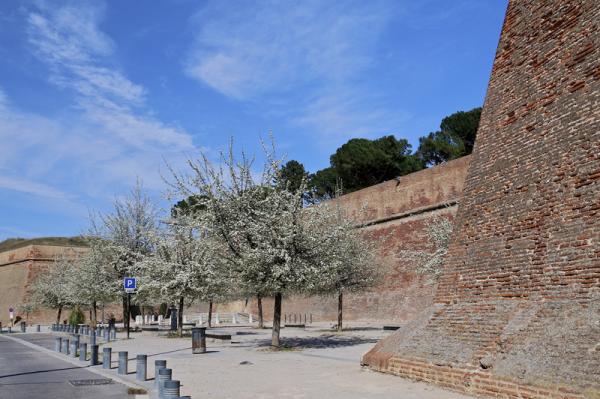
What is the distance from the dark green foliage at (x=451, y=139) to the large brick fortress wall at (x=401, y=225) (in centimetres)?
2239

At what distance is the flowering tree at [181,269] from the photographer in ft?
72.6

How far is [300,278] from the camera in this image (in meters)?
16.2

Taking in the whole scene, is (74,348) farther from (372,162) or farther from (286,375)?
(372,162)

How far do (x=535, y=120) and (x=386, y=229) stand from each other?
82.6 ft

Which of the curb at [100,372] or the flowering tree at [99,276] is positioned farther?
the flowering tree at [99,276]

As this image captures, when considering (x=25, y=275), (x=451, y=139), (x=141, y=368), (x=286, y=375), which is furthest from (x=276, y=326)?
(x=25, y=275)

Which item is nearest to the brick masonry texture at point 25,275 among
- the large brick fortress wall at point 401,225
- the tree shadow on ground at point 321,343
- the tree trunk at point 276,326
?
the large brick fortress wall at point 401,225

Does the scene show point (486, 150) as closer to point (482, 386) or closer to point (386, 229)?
point (482, 386)

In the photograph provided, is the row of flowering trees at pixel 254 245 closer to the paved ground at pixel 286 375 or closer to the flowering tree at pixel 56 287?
the paved ground at pixel 286 375

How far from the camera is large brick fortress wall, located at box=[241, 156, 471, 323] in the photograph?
97.8 ft

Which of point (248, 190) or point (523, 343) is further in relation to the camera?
point (248, 190)

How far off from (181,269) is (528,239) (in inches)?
656

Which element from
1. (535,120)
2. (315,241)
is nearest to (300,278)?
(315,241)

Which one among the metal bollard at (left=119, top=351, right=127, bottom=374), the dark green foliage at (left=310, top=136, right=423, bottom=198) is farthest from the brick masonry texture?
the metal bollard at (left=119, top=351, right=127, bottom=374)
